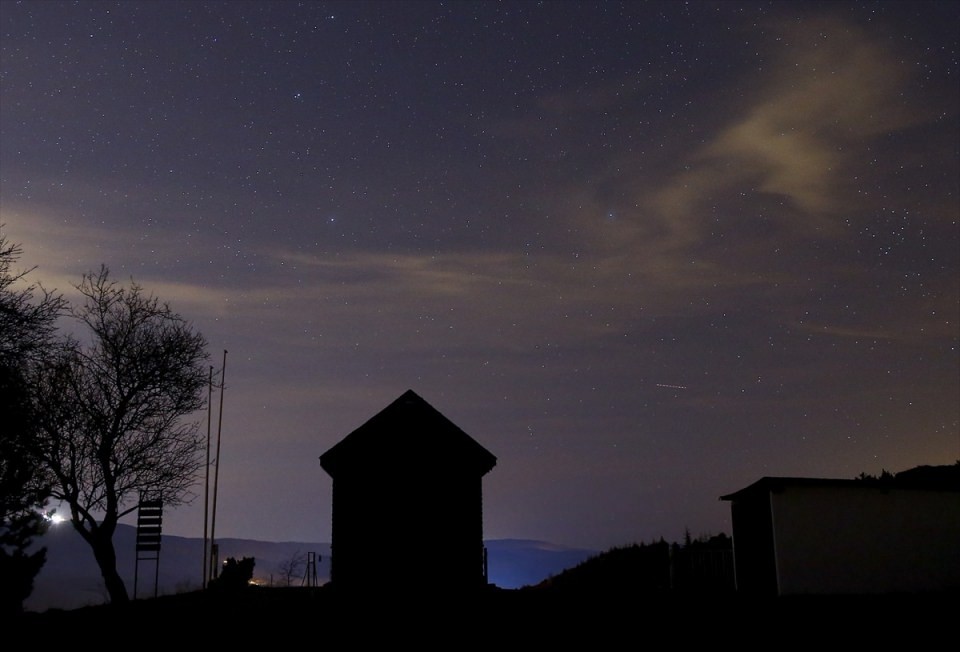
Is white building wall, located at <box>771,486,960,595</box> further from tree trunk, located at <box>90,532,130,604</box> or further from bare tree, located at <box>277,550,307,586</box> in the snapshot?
bare tree, located at <box>277,550,307,586</box>

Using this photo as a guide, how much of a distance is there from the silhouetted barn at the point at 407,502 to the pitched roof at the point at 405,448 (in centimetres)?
4

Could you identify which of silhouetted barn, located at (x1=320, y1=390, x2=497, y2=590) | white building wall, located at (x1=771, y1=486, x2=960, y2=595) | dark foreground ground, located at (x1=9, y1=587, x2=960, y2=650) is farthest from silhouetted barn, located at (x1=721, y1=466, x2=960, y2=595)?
silhouetted barn, located at (x1=320, y1=390, x2=497, y2=590)

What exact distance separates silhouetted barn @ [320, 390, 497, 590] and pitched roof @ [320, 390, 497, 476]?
4cm

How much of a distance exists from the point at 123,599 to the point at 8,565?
8866 mm

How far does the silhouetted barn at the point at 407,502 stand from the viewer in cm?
3434

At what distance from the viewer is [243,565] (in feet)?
157

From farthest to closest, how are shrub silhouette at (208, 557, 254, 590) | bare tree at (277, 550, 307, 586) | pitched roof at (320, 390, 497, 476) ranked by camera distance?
bare tree at (277, 550, 307, 586)
shrub silhouette at (208, 557, 254, 590)
pitched roof at (320, 390, 497, 476)

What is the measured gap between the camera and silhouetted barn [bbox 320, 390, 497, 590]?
3434 cm

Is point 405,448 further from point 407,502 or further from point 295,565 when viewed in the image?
point 295,565

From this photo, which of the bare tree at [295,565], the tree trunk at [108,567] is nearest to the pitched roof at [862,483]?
the tree trunk at [108,567]

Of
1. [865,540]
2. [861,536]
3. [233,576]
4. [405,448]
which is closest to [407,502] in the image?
[405,448]

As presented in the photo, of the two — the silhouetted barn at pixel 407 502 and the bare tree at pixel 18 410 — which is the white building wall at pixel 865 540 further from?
the bare tree at pixel 18 410

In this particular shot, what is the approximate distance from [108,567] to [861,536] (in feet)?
89.7

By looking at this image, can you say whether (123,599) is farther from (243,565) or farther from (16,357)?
(243,565)
